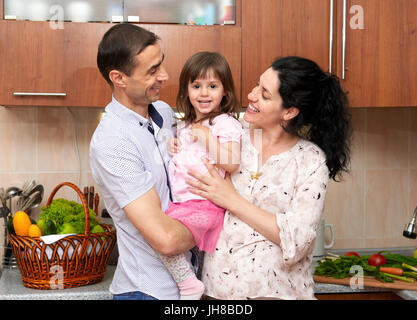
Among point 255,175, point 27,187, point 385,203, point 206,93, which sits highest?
point 206,93

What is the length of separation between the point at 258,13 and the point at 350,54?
0.38 m

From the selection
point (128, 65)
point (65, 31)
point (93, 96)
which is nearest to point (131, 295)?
point (128, 65)

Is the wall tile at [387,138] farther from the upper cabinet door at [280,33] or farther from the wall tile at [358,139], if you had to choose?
the upper cabinet door at [280,33]

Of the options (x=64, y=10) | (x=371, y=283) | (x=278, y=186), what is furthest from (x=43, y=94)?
(x=371, y=283)

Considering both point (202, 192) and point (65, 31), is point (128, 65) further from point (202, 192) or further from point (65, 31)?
point (65, 31)

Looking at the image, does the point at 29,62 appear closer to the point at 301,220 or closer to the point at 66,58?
the point at 66,58

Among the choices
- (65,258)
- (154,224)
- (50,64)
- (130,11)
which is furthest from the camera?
(130,11)

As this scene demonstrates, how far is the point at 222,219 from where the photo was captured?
1.43 metres

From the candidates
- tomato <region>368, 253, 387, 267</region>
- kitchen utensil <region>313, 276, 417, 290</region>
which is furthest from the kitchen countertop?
tomato <region>368, 253, 387, 267</region>

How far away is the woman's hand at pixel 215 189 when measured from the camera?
1.37 meters

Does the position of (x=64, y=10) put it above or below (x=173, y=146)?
above

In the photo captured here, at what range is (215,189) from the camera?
138 centimetres

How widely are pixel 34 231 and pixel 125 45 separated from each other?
73 centimetres

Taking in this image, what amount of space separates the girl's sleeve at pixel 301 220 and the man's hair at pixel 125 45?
21.6 inches
